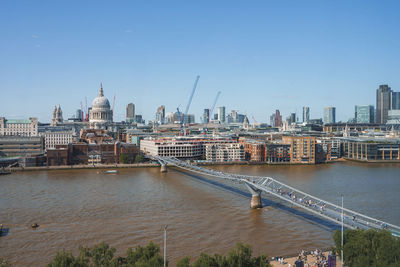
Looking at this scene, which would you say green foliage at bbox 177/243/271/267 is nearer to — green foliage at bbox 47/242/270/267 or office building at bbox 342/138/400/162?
green foliage at bbox 47/242/270/267

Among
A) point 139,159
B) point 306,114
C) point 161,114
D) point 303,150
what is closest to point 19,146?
point 139,159

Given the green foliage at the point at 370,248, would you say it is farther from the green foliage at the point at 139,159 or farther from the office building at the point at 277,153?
the office building at the point at 277,153

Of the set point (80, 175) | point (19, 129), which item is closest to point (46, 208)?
point (80, 175)

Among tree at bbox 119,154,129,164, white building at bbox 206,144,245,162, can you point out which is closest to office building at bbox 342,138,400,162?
white building at bbox 206,144,245,162

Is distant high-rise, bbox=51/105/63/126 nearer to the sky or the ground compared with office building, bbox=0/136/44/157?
nearer to the sky

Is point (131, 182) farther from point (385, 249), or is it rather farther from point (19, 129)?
point (19, 129)
